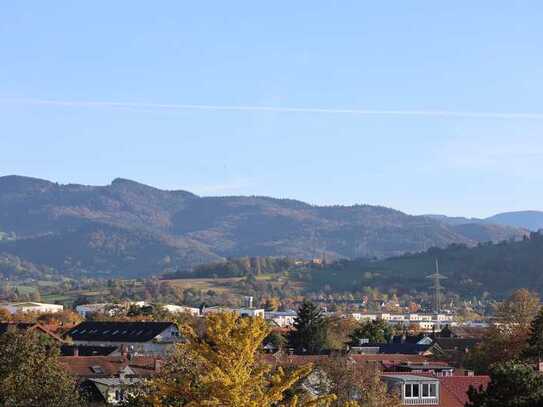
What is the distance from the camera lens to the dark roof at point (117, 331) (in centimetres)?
11937

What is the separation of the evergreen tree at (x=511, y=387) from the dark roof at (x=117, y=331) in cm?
7433

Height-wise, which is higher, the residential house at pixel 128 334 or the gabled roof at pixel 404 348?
the residential house at pixel 128 334

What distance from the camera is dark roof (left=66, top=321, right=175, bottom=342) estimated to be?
119369mm

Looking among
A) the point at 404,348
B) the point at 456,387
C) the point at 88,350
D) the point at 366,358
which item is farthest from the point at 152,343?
the point at 456,387

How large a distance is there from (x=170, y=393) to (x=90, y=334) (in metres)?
98.4

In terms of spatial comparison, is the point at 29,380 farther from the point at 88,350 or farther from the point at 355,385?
the point at 88,350

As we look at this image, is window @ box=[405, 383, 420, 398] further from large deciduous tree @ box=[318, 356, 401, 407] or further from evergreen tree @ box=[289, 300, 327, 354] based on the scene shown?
evergreen tree @ box=[289, 300, 327, 354]

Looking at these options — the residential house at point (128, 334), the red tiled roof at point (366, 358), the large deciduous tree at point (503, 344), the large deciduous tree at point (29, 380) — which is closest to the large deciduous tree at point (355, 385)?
the large deciduous tree at point (29, 380)

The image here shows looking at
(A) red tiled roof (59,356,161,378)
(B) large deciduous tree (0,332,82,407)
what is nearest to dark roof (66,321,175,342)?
(A) red tiled roof (59,356,161,378)

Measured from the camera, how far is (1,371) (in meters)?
44.3

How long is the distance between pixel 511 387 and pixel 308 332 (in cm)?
6785

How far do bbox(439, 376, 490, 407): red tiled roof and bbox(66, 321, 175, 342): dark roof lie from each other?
55.3 m

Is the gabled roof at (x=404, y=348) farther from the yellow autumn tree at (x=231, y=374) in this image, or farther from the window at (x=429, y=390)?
the yellow autumn tree at (x=231, y=374)

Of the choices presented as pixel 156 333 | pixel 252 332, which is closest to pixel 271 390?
pixel 252 332
